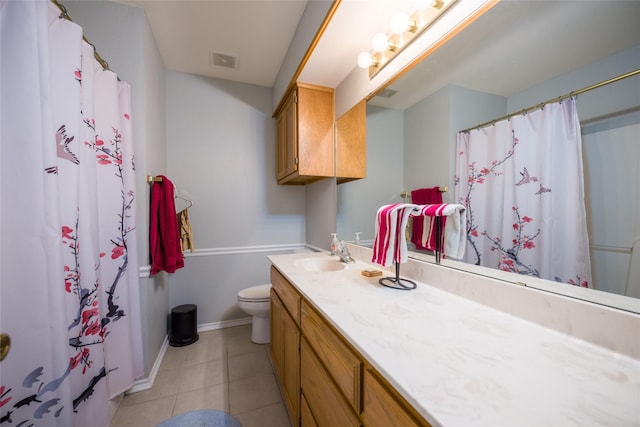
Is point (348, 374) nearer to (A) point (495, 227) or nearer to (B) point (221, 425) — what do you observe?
(A) point (495, 227)

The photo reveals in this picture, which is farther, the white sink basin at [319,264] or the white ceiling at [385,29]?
the white sink basin at [319,264]

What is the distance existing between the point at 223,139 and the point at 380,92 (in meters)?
1.69

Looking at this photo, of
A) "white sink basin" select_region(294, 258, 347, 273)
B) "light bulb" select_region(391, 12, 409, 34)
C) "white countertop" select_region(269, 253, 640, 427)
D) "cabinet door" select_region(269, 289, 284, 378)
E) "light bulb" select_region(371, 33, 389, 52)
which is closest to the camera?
"white countertop" select_region(269, 253, 640, 427)

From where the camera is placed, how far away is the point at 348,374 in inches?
27.4

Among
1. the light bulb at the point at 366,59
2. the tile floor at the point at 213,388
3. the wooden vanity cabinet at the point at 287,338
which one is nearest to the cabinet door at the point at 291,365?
the wooden vanity cabinet at the point at 287,338

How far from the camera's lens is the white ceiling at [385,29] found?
667mm

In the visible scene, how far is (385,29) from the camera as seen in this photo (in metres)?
1.30

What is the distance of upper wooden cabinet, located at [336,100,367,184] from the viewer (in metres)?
1.63

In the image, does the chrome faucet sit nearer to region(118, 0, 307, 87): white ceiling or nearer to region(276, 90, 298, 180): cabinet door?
region(276, 90, 298, 180): cabinet door

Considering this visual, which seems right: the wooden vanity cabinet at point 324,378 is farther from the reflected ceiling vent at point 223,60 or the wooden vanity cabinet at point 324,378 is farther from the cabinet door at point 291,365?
the reflected ceiling vent at point 223,60

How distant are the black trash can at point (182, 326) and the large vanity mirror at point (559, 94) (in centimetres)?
203

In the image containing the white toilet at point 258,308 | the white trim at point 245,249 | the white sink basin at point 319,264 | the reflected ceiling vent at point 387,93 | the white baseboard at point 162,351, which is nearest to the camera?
the reflected ceiling vent at point 387,93

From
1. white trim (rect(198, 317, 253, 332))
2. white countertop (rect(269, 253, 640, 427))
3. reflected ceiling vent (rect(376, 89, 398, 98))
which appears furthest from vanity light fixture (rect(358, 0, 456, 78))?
white trim (rect(198, 317, 253, 332))

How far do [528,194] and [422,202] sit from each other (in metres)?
0.45
